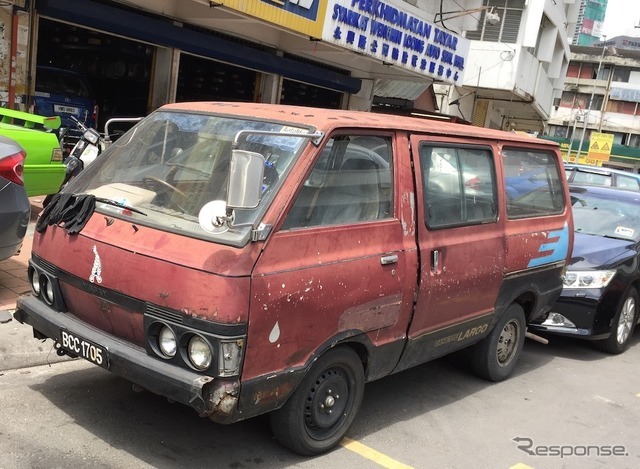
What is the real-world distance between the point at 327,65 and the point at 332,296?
1241 centimetres

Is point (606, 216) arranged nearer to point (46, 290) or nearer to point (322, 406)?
point (322, 406)

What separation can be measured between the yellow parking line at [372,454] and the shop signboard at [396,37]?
8.83m

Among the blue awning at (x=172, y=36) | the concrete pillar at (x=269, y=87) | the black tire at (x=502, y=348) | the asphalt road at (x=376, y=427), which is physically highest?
the blue awning at (x=172, y=36)

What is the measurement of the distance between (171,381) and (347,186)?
1481 millimetres

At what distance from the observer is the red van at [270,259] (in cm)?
305

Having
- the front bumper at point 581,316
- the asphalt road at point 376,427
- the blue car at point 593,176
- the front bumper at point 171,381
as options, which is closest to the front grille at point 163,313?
the front bumper at point 171,381

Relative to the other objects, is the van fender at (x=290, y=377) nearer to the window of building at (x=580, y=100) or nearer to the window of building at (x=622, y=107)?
the window of building at (x=580, y=100)

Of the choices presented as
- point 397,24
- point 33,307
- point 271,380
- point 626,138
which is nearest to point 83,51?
point 397,24

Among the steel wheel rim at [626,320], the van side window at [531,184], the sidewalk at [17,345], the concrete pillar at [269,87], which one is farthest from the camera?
the concrete pillar at [269,87]

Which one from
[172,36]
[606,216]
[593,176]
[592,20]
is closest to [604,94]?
[593,176]

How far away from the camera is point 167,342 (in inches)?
123

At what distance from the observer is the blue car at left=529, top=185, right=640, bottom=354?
20.3 feet

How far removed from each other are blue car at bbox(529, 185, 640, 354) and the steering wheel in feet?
13.4

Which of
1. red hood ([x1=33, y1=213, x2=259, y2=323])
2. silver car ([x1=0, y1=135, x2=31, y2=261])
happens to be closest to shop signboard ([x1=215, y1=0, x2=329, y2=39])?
silver car ([x1=0, y1=135, x2=31, y2=261])
